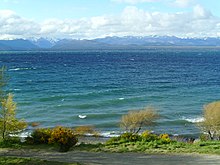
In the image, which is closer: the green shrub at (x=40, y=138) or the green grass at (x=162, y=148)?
the green grass at (x=162, y=148)

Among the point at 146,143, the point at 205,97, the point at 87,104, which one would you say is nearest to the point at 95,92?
the point at 87,104

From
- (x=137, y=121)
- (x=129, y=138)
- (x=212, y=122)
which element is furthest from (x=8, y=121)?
(x=212, y=122)

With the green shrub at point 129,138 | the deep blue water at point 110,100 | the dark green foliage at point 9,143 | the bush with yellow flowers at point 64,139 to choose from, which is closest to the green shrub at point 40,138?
the dark green foliage at point 9,143

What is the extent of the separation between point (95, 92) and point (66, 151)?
59.2 metres

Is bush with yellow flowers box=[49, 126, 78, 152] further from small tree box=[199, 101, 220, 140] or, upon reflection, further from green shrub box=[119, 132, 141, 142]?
small tree box=[199, 101, 220, 140]

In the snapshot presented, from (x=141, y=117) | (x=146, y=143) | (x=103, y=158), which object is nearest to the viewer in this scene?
(x=103, y=158)

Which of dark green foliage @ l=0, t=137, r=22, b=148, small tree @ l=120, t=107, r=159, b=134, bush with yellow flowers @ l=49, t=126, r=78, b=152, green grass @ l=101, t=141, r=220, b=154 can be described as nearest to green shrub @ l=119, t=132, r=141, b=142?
green grass @ l=101, t=141, r=220, b=154

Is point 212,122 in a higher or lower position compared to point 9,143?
lower

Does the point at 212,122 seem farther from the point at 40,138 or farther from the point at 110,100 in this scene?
the point at 110,100

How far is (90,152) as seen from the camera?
30312 mm

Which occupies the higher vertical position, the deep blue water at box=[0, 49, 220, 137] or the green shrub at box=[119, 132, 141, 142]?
the green shrub at box=[119, 132, 141, 142]

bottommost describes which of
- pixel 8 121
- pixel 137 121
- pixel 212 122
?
pixel 137 121

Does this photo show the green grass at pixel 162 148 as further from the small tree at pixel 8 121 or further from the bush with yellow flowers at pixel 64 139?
the small tree at pixel 8 121

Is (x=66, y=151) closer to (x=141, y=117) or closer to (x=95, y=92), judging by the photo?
(x=141, y=117)
